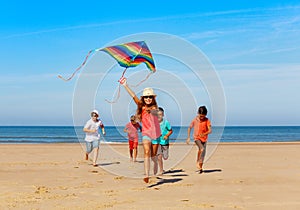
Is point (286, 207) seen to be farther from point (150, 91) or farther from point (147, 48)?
point (147, 48)

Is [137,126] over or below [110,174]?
over

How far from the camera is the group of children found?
10395 millimetres

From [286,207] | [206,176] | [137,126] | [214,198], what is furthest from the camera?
→ [137,126]

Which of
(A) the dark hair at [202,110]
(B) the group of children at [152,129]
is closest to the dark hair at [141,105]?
(B) the group of children at [152,129]

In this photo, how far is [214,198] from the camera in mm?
9094

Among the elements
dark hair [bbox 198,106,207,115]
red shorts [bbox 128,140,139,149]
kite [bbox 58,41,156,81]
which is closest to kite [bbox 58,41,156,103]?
kite [bbox 58,41,156,81]

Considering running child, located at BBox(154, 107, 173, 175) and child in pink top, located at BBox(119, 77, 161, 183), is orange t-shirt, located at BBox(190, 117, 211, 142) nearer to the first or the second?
running child, located at BBox(154, 107, 173, 175)

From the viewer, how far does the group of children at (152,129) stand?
10395mm

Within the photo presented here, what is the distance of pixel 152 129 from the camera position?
35.5ft

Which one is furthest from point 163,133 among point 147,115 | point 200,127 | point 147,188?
point 147,188

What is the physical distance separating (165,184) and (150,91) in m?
2.40

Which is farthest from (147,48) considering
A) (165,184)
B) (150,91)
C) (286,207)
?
(286,207)

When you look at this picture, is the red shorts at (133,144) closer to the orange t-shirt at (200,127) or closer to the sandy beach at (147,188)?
the sandy beach at (147,188)

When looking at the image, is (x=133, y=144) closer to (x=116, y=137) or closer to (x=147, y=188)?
(x=147, y=188)
